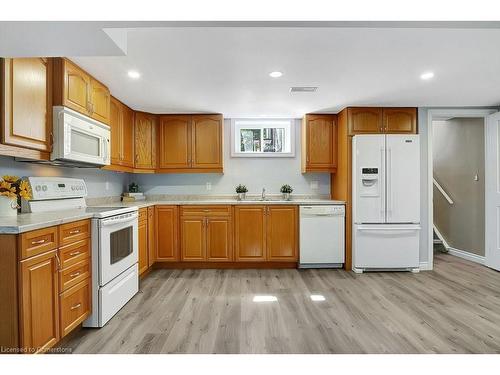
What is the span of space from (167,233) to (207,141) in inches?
54.9

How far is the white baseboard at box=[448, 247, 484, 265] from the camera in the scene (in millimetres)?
4089

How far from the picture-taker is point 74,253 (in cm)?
201

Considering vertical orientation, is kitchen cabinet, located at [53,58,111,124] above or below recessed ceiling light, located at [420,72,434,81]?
below

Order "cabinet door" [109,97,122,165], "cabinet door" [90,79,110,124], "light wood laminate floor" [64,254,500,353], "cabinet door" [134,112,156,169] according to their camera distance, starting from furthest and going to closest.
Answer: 1. "cabinet door" [134,112,156,169]
2. "cabinet door" [109,97,122,165]
3. "cabinet door" [90,79,110,124]
4. "light wood laminate floor" [64,254,500,353]

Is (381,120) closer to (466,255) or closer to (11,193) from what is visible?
(466,255)

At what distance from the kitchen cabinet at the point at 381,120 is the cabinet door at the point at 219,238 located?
6.72ft

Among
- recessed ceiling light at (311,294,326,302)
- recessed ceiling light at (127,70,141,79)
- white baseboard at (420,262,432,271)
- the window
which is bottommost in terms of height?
recessed ceiling light at (311,294,326,302)

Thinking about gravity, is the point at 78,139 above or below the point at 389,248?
above

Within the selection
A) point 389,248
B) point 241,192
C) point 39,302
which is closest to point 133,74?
point 39,302

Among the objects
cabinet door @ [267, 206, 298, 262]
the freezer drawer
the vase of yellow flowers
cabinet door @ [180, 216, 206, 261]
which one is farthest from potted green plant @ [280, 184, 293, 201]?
the vase of yellow flowers

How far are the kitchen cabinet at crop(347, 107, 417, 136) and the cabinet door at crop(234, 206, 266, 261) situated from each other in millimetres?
1639

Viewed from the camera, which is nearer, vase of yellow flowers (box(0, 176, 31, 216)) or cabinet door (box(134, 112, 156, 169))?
vase of yellow flowers (box(0, 176, 31, 216))

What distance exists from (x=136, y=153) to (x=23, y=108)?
1945 millimetres

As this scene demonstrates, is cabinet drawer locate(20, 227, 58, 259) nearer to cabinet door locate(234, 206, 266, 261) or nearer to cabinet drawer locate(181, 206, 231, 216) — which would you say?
cabinet drawer locate(181, 206, 231, 216)
